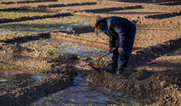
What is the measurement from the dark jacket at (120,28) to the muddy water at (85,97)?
1.11m

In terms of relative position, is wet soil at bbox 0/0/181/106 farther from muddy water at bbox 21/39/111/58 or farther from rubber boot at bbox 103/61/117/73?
muddy water at bbox 21/39/111/58

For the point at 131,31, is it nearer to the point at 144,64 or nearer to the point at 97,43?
the point at 144,64

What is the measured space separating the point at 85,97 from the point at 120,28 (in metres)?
1.60

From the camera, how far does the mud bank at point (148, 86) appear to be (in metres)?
3.83

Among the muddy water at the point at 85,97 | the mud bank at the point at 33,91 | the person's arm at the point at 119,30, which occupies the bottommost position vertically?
the muddy water at the point at 85,97

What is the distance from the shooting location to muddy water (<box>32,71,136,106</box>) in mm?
3775

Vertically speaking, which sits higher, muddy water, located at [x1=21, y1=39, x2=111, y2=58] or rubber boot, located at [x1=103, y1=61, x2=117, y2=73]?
muddy water, located at [x1=21, y1=39, x2=111, y2=58]

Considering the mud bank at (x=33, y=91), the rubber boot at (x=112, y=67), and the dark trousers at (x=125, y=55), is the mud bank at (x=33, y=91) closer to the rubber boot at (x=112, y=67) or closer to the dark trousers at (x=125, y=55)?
the rubber boot at (x=112, y=67)

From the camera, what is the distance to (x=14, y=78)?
4.87 metres

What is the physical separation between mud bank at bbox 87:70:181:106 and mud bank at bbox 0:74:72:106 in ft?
2.41

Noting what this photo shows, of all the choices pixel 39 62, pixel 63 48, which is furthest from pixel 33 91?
pixel 63 48

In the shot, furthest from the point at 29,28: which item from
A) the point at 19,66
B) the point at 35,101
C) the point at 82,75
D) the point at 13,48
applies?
the point at 35,101

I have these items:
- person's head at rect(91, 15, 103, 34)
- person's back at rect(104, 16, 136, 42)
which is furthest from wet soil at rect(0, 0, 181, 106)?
person's head at rect(91, 15, 103, 34)

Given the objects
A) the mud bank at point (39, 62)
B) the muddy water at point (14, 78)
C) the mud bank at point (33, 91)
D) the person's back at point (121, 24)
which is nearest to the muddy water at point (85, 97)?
the mud bank at point (33, 91)
